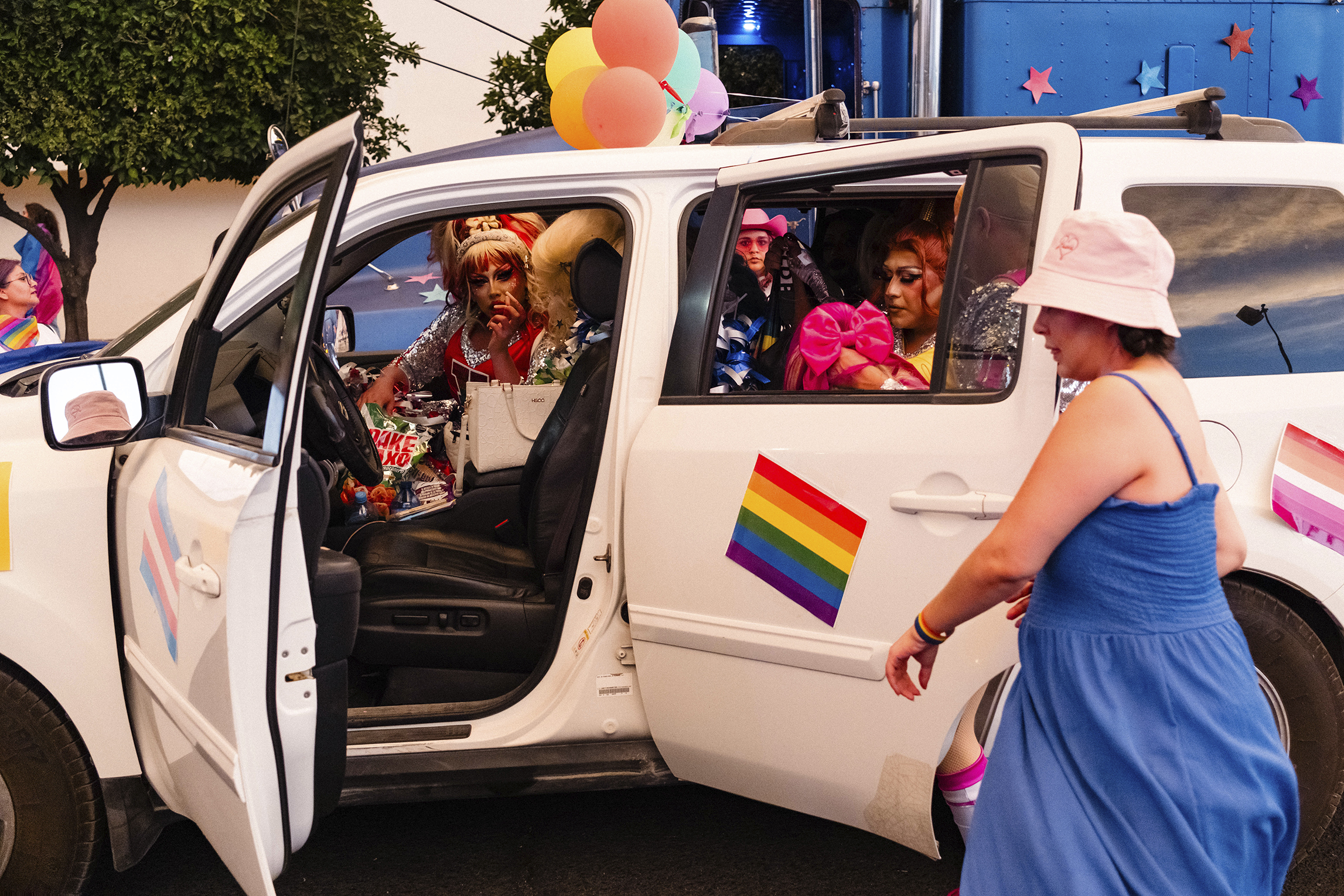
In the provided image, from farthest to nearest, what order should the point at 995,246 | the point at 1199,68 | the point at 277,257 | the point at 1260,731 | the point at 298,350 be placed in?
1. the point at 1199,68
2. the point at 277,257
3. the point at 995,246
4. the point at 298,350
5. the point at 1260,731

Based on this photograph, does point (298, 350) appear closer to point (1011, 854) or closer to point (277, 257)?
point (277, 257)

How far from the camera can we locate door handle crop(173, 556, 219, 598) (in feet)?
5.75

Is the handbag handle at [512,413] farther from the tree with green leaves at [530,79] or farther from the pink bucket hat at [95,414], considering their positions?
the tree with green leaves at [530,79]

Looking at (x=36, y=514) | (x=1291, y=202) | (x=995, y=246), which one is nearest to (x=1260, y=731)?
(x=995, y=246)

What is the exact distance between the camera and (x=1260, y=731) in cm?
158

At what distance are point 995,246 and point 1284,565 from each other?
91 cm

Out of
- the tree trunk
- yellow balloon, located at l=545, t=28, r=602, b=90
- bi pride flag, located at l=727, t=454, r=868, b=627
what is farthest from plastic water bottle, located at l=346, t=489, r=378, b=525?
the tree trunk

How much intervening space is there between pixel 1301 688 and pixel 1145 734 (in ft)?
3.65

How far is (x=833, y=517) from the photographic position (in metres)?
2.17

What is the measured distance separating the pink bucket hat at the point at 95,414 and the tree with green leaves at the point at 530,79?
995cm

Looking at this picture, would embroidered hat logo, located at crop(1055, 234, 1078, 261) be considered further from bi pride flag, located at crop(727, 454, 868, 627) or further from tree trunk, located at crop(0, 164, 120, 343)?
tree trunk, located at crop(0, 164, 120, 343)

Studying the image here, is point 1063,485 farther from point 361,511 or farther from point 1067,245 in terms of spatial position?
point 361,511

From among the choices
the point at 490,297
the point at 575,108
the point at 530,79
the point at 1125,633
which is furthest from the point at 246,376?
the point at 530,79

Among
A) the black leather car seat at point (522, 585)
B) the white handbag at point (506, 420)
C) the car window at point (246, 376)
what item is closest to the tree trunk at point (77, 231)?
the white handbag at point (506, 420)
